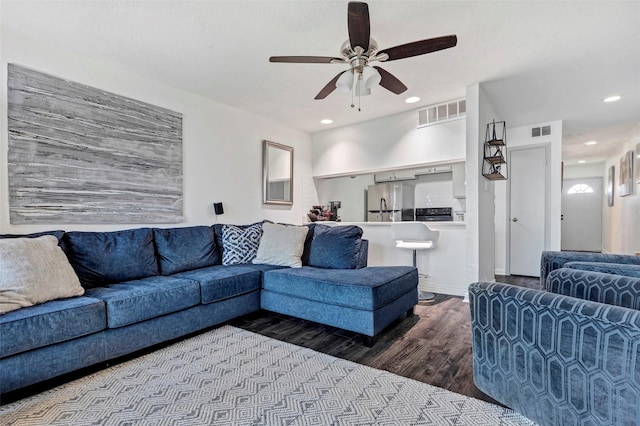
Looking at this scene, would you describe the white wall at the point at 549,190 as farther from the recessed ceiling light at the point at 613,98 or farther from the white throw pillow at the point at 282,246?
the white throw pillow at the point at 282,246

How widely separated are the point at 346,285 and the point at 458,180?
296 centimetres

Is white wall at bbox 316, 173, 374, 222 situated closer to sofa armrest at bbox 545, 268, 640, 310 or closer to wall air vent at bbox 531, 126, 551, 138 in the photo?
wall air vent at bbox 531, 126, 551, 138

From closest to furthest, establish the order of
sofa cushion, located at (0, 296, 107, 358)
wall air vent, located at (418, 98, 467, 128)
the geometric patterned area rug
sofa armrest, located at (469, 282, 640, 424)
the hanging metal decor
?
sofa armrest, located at (469, 282, 640, 424) < the geometric patterned area rug < sofa cushion, located at (0, 296, 107, 358) < the hanging metal decor < wall air vent, located at (418, 98, 467, 128)

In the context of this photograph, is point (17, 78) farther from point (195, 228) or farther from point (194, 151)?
point (195, 228)

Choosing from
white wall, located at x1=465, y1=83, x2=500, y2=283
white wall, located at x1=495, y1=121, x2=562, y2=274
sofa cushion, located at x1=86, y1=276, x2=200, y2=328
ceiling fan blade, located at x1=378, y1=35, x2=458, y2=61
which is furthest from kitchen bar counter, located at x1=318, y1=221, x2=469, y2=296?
sofa cushion, located at x1=86, y1=276, x2=200, y2=328

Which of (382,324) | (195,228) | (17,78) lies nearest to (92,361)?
(195,228)

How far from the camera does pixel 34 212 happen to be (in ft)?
8.13

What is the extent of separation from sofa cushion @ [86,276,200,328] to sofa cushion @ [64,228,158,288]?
13 centimetres

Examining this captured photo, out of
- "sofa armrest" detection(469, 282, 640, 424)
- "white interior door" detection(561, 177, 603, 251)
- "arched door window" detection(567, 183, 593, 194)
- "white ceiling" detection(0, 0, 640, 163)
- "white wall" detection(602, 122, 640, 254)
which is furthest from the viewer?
"arched door window" detection(567, 183, 593, 194)

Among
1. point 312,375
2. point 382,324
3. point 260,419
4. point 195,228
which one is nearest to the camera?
point 260,419

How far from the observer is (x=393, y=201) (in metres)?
5.11

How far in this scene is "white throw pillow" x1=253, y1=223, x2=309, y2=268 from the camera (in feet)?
10.6

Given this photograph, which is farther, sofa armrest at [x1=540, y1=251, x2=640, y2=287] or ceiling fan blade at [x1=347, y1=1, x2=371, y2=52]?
sofa armrest at [x1=540, y1=251, x2=640, y2=287]

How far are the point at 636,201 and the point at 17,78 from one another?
750 cm
